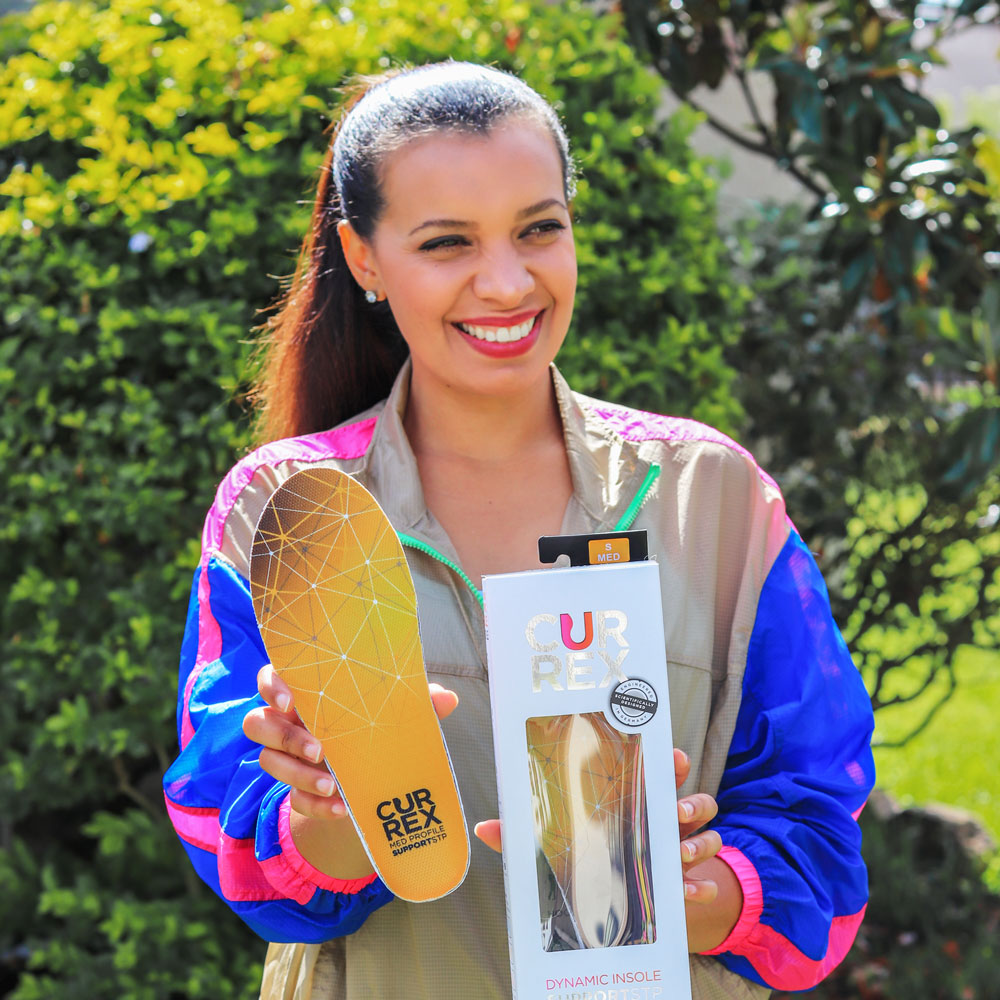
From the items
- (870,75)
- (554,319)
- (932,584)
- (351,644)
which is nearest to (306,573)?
(351,644)

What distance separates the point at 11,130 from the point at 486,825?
217 cm

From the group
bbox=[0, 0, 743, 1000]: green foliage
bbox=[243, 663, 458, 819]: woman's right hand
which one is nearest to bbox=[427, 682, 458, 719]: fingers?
bbox=[243, 663, 458, 819]: woman's right hand

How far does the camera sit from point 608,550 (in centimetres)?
113

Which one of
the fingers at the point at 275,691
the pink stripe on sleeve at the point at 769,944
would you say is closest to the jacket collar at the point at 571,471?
the fingers at the point at 275,691

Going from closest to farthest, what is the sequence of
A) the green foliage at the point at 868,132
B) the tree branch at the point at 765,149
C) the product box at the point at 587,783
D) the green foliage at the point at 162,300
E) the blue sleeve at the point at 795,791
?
the product box at the point at 587,783, the blue sleeve at the point at 795,791, the green foliage at the point at 162,300, the green foliage at the point at 868,132, the tree branch at the point at 765,149

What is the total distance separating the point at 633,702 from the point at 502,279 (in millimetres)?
590

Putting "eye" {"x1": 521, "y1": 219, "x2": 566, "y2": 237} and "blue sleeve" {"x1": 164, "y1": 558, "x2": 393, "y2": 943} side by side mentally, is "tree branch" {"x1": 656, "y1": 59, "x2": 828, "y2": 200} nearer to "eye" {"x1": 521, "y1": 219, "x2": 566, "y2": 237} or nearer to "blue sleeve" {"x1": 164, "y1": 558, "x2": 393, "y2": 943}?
"eye" {"x1": 521, "y1": 219, "x2": 566, "y2": 237}

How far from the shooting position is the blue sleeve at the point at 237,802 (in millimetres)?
1286

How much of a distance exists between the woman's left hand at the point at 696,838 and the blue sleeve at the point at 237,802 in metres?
0.36

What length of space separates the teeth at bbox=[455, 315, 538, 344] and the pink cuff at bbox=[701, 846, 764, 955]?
2.22 feet

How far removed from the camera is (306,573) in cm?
117

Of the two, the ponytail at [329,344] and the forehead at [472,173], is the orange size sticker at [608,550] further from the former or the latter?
the ponytail at [329,344]

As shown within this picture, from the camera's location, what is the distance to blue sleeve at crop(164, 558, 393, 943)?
129cm

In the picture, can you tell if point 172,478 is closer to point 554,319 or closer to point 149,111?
point 149,111
